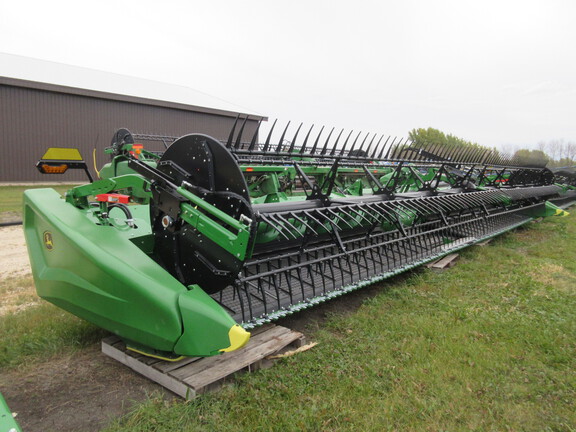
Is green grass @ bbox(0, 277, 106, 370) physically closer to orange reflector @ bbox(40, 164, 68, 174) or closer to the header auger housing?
the header auger housing

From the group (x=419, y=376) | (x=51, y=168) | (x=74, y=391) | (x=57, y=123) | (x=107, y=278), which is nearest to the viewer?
(x=107, y=278)

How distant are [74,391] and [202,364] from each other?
824mm

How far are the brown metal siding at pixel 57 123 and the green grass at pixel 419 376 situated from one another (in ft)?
48.5

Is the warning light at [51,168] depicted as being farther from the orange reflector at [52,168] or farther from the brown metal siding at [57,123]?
the brown metal siding at [57,123]

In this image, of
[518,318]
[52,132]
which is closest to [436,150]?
[518,318]

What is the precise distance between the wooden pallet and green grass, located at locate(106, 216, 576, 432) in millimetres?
86

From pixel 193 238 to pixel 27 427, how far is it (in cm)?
141

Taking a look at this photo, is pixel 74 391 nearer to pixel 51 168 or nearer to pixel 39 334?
pixel 39 334

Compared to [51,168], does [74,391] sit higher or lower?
lower

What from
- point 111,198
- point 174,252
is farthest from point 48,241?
point 174,252

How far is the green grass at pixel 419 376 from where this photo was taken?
2.44 meters

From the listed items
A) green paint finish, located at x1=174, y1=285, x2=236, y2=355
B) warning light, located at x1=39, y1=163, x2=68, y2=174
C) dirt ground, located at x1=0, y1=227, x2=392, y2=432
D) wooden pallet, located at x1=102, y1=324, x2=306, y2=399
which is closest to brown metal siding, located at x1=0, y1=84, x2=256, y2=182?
warning light, located at x1=39, y1=163, x2=68, y2=174

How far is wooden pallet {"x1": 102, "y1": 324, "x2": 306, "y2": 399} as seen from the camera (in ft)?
8.61

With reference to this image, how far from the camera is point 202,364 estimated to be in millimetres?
2822
